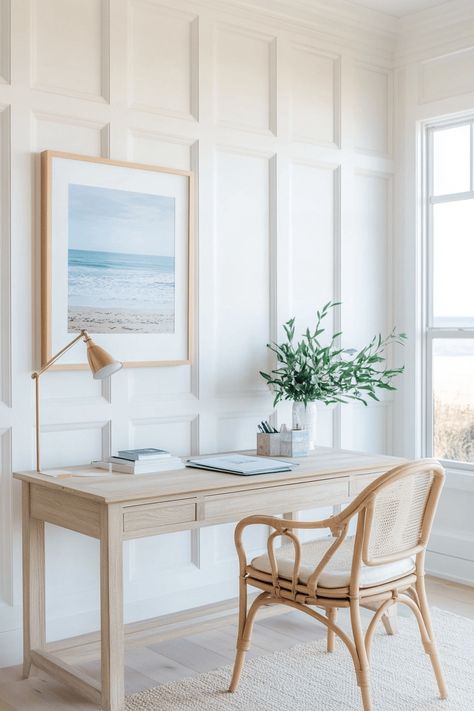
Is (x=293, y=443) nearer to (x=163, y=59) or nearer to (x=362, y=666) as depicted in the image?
(x=362, y=666)

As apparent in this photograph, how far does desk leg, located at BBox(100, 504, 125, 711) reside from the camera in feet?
8.69

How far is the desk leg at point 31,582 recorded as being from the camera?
3049mm

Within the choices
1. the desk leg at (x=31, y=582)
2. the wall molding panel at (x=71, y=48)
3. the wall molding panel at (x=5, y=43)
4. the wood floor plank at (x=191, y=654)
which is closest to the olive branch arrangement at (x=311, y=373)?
the wood floor plank at (x=191, y=654)

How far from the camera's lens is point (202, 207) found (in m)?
3.74

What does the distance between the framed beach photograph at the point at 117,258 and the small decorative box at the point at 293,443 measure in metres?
0.54

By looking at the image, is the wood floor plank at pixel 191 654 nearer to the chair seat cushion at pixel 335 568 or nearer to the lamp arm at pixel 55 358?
the chair seat cushion at pixel 335 568

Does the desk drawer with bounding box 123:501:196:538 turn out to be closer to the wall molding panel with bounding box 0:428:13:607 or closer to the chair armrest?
the chair armrest

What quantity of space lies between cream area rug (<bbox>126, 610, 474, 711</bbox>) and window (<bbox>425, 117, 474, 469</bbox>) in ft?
4.09

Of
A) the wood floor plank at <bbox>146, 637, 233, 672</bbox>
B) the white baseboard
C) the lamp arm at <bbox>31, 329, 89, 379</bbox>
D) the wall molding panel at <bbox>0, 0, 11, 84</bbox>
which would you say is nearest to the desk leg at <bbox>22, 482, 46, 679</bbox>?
the lamp arm at <bbox>31, 329, 89, 379</bbox>

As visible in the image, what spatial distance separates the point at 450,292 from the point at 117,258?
1872 millimetres

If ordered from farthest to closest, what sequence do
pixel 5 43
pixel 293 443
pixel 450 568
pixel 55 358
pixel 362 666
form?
pixel 450 568 < pixel 293 443 < pixel 5 43 < pixel 55 358 < pixel 362 666

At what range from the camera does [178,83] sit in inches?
144

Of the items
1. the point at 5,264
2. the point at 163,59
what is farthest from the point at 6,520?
the point at 163,59

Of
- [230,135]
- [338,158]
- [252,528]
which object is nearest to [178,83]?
[230,135]
